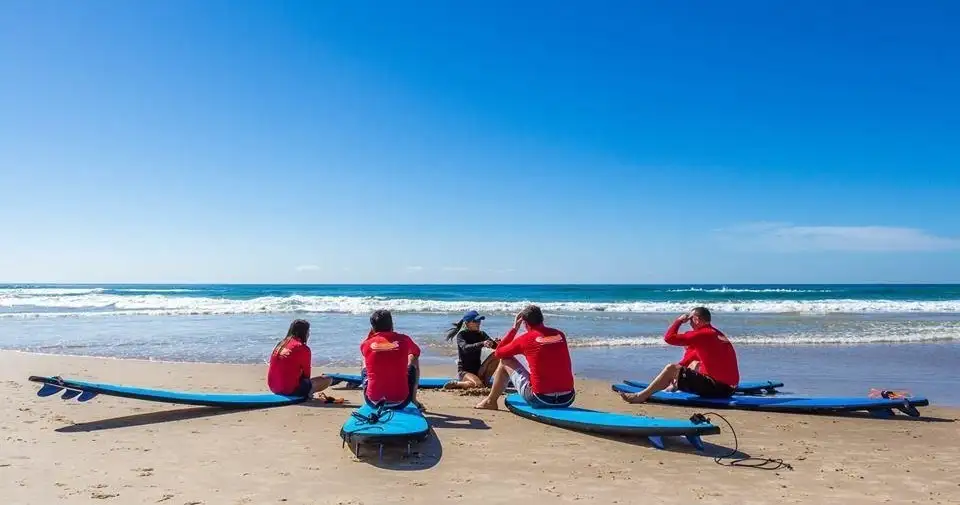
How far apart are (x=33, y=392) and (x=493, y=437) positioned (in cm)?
663

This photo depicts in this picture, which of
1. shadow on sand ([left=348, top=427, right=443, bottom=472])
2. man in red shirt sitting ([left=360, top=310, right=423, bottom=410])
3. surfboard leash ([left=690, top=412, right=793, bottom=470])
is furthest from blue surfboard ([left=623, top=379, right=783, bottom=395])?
shadow on sand ([left=348, top=427, right=443, bottom=472])

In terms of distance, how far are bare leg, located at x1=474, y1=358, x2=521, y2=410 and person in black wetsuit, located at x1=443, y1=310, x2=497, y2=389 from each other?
1203 mm

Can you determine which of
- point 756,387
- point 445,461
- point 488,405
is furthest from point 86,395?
point 756,387

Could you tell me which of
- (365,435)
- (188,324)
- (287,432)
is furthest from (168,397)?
(188,324)

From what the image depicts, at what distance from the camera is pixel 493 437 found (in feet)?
20.0

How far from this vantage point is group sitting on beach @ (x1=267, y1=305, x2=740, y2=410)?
6.26 m

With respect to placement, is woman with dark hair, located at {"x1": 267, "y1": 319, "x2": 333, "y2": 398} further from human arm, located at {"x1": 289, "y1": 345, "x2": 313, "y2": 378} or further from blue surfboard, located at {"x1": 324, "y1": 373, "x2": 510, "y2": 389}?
blue surfboard, located at {"x1": 324, "y1": 373, "x2": 510, "y2": 389}

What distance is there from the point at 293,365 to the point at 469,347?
8.09 ft

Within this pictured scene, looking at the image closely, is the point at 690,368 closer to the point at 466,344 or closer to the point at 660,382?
the point at 660,382

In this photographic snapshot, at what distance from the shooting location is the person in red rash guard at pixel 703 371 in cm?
753

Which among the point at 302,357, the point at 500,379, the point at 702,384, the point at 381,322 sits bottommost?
the point at 702,384

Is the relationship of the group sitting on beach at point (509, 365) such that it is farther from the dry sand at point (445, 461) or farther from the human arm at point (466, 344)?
the dry sand at point (445, 461)

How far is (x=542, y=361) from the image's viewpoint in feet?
21.7

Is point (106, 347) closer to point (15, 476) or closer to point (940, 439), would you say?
point (15, 476)
